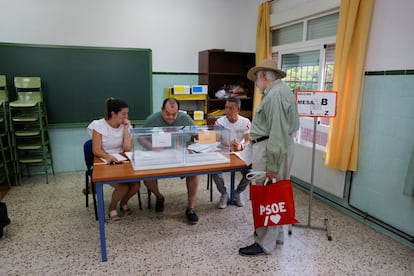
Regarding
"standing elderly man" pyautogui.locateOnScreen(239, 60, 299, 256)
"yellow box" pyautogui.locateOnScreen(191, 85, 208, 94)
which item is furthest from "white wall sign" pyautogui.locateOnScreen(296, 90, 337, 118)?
"yellow box" pyautogui.locateOnScreen(191, 85, 208, 94)

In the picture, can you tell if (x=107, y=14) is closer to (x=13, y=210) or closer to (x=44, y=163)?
(x=44, y=163)

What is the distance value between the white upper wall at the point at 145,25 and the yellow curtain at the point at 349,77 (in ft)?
6.01

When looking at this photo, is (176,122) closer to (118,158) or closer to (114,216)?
(118,158)

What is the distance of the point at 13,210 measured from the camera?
9.84 ft

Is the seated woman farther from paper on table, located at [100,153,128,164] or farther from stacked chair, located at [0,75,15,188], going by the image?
stacked chair, located at [0,75,15,188]

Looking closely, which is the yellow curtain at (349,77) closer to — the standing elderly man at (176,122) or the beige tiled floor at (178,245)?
the beige tiled floor at (178,245)

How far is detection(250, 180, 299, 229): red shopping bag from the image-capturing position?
214 cm

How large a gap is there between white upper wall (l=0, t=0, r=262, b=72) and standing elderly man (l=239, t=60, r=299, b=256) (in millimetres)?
2422

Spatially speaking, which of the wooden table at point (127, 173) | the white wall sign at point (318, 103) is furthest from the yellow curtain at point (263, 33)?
the wooden table at point (127, 173)

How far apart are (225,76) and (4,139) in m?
3.16

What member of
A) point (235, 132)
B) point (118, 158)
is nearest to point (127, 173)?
point (118, 158)

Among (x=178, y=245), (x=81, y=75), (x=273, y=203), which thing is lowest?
(x=178, y=245)

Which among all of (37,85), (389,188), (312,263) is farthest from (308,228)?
(37,85)

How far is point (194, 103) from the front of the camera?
462cm
